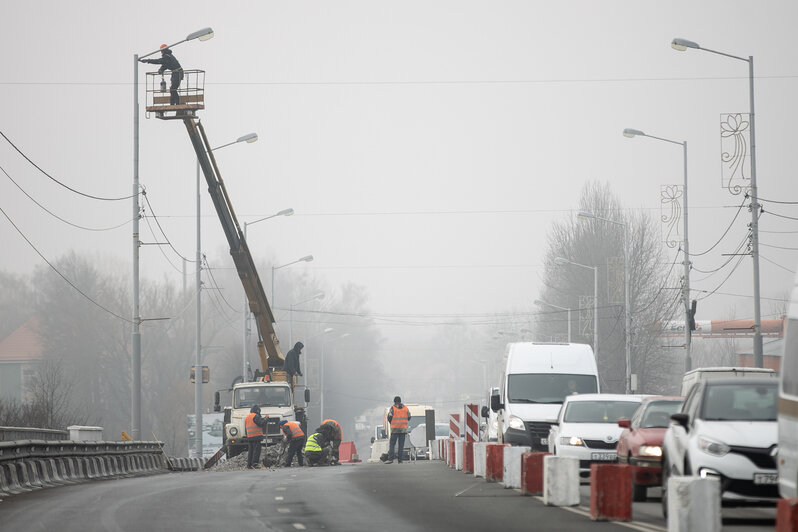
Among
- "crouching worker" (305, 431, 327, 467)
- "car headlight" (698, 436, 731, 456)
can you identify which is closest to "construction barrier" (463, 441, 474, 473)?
"crouching worker" (305, 431, 327, 467)

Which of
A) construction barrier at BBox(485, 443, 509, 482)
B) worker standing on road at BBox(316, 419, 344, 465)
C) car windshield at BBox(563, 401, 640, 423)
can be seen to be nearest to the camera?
construction barrier at BBox(485, 443, 509, 482)

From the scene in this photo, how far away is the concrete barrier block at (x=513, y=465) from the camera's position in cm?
1895

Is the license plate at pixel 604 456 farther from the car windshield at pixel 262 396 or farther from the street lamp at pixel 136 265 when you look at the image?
the car windshield at pixel 262 396

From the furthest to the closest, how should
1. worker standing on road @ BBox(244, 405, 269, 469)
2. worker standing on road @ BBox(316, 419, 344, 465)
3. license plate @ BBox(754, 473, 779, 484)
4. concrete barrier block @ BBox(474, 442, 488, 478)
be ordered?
Result: worker standing on road @ BBox(316, 419, 344, 465), worker standing on road @ BBox(244, 405, 269, 469), concrete barrier block @ BBox(474, 442, 488, 478), license plate @ BBox(754, 473, 779, 484)

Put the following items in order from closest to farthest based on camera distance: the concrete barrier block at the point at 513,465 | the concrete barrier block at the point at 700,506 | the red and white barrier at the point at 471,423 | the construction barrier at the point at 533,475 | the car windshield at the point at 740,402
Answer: the concrete barrier block at the point at 700,506, the car windshield at the point at 740,402, the construction barrier at the point at 533,475, the concrete barrier block at the point at 513,465, the red and white barrier at the point at 471,423

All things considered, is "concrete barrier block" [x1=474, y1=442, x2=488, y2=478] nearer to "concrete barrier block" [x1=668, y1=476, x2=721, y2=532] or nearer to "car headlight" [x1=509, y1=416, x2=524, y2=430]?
"car headlight" [x1=509, y1=416, x2=524, y2=430]

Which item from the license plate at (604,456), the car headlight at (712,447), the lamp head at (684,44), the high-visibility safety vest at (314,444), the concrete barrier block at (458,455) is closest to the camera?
the car headlight at (712,447)

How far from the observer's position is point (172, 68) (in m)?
36.9

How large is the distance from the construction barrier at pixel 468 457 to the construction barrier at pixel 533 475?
6884 mm

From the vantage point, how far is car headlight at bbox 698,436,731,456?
42.9 feet

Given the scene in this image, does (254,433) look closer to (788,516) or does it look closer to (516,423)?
(516,423)

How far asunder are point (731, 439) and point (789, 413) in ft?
6.06

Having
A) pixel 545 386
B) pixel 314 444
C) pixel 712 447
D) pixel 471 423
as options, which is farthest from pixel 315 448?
pixel 712 447

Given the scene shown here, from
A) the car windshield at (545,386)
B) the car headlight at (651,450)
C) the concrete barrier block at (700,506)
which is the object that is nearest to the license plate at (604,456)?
the car headlight at (651,450)
